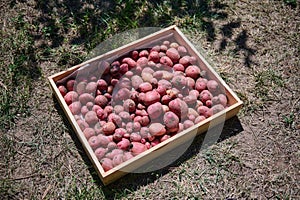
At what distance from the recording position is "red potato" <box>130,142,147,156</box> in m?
2.66

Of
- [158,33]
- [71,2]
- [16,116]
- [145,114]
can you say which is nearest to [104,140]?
[145,114]

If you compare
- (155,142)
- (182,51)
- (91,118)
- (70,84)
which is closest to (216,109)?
(155,142)

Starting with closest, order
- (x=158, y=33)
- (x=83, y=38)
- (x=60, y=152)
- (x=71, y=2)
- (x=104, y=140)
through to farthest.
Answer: (x=104, y=140) → (x=60, y=152) → (x=158, y=33) → (x=83, y=38) → (x=71, y=2)

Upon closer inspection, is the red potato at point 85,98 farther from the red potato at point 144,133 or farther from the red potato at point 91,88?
the red potato at point 144,133

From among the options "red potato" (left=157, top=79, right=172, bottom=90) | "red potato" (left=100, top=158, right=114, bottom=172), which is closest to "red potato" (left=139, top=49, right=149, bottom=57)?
"red potato" (left=157, top=79, right=172, bottom=90)

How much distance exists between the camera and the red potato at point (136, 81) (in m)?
2.95

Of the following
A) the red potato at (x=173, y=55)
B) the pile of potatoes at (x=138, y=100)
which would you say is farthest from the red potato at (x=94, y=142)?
the red potato at (x=173, y=55)

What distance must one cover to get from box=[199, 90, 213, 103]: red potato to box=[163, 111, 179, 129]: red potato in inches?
12.5

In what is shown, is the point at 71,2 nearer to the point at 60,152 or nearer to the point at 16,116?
the point at 16,116

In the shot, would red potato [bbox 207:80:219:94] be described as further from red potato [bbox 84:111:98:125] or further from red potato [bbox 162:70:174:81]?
red potato [bbox 84:111:98:125]

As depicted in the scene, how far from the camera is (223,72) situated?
338 cm

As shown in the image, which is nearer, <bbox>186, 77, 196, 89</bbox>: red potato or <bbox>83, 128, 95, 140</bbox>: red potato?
<bbox>83, 128, 95, 140</bbox>: red potato

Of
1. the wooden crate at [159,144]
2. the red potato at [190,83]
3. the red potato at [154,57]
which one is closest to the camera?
the wooden crate at [159,144]

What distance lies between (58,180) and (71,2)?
1.94 m
